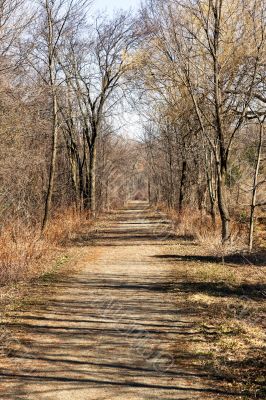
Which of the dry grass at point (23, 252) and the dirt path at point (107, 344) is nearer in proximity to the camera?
the dirt path at point (107, 344)

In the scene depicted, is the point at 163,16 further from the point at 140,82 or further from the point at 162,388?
the point at 162,388

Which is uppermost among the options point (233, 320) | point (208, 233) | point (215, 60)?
point (215, 60)

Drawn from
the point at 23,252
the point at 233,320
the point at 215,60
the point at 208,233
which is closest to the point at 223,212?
the point at 208,233

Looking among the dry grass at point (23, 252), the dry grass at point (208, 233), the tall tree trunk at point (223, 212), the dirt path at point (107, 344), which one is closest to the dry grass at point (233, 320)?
the dirt path at point (107, 344)

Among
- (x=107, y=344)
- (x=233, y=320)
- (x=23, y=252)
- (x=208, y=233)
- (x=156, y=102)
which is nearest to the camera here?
(x=107, y=344)

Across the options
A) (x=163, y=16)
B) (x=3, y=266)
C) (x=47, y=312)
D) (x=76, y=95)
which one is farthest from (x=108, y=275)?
(x=76, y=95)

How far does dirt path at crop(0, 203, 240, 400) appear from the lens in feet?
15.0

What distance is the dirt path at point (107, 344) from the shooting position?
15.0ft

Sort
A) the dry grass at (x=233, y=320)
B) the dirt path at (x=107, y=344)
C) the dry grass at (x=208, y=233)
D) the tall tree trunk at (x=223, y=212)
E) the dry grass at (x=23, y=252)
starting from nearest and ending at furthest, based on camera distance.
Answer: the dirt path at (x=107, y=344)
the dry grass at (x=233, y=320)
the dry grass at (x=23, y=252)
the dry grass at (x=208, y=233)
the tall tree trunk at (x=223, y=212)

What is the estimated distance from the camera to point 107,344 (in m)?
5.82

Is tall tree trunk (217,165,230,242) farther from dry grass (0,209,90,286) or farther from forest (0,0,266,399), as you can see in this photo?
dry grass (0,209,90,286)

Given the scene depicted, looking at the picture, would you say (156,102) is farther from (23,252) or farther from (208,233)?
(23,252)

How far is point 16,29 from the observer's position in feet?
37.0

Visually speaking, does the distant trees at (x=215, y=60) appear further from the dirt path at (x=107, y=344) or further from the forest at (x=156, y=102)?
the dirt path at (x=107, y=344)
